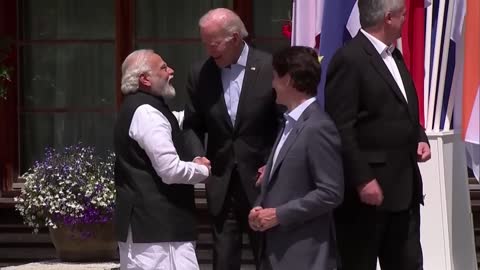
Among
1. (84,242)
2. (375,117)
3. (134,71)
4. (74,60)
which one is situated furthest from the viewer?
(74,60)

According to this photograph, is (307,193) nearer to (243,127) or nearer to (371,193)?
(371,193)

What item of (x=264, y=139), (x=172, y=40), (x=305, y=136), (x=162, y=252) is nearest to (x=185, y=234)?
(x=162, y=252)

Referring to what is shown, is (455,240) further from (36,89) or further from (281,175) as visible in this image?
(36,89)

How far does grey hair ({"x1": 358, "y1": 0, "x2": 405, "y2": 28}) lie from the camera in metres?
5.56

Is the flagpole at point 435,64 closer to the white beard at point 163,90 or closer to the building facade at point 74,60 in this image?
the white beard at point 163,90

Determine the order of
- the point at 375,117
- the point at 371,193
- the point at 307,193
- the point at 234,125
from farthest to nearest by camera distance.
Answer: the point at 234,125, the point at 375,117, the point at 371,193, the point at 307,193

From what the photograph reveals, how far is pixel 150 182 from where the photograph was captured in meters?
5.80

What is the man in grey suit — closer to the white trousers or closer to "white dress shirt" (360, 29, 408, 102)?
"white dress shirt" (360, 29, 408, 102)

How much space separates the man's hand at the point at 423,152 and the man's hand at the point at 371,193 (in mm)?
400

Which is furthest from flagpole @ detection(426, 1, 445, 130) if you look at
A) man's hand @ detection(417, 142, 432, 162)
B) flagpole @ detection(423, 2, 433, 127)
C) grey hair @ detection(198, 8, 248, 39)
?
grey hair @ detection(198, 8, 248, 39)

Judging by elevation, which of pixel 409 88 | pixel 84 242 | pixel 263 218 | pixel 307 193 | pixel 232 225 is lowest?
Result: pixel 84 242

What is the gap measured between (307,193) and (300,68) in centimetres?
55

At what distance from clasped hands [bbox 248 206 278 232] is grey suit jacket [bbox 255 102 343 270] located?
0.03 m

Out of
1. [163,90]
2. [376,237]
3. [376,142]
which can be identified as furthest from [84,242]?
[376,142]
